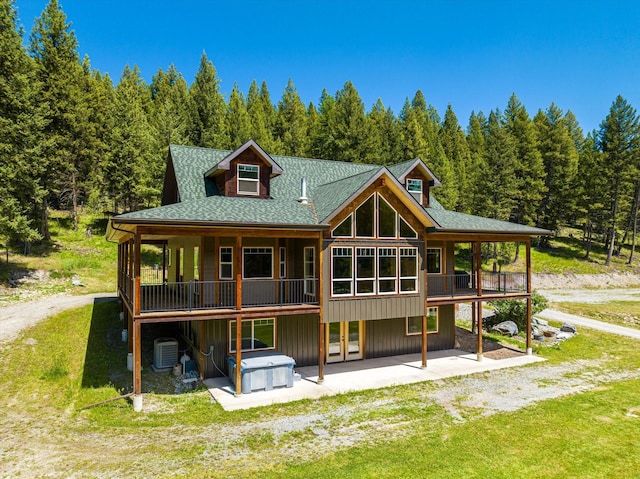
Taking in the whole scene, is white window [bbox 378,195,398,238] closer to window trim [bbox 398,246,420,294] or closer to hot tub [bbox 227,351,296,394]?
window trim [bbox 398,246,420,294]

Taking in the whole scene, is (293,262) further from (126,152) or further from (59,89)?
(59,89)

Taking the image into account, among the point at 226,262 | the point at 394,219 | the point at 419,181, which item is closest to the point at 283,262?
the point at 226,262

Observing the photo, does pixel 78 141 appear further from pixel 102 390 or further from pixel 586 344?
pixel 586 344

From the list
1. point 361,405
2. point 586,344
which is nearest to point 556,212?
point 586,344

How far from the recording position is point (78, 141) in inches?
1372

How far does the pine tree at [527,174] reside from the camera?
4719cm

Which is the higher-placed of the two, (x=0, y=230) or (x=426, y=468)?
(x=0, y=230)

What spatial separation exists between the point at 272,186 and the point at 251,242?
3.70 meters

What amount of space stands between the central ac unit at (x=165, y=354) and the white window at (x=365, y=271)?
7325 millimetres

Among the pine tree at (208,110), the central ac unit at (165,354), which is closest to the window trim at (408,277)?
the central ac unit at (165,354)

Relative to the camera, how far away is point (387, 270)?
1570 cm

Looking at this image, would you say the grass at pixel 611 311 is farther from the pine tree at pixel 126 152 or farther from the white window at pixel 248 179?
the pine tree at pixel 126 152

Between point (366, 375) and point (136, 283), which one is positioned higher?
point (136, 283)

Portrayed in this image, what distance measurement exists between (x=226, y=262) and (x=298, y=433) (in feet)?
23.1
